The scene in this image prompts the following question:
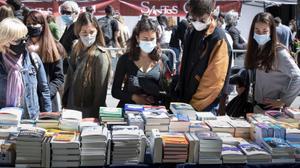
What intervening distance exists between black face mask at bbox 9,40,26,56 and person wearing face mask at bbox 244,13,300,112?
6.51ft

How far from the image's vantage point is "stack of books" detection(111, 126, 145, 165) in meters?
2.92

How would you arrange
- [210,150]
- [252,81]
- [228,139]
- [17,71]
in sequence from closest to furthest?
[210,150] < [228,139] < [17,71] < [252,81]

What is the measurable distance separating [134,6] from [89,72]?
27.0 feet

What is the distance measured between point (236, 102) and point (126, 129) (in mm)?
1755

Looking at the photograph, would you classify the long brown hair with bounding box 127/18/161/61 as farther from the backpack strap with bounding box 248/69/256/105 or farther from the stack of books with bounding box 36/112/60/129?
the stack of books with bounding box 36/112/60/129

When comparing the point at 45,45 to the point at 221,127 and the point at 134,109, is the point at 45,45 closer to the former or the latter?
the point at 134,109

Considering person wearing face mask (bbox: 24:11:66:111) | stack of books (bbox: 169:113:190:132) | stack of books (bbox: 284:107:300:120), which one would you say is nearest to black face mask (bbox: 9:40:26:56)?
person wearing face mask (bbox: 24:11:66:111)

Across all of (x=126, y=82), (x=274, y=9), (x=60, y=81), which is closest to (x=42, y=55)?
(x=60, y=81)

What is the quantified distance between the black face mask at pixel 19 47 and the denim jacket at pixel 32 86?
0.13m

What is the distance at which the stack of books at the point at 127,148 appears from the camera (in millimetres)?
2924

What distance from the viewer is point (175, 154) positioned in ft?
9.64

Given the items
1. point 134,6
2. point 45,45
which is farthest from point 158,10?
point 45,45

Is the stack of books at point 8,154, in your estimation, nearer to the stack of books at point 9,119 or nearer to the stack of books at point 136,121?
the stack of books at point 9,119

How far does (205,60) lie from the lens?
12.9 ft
